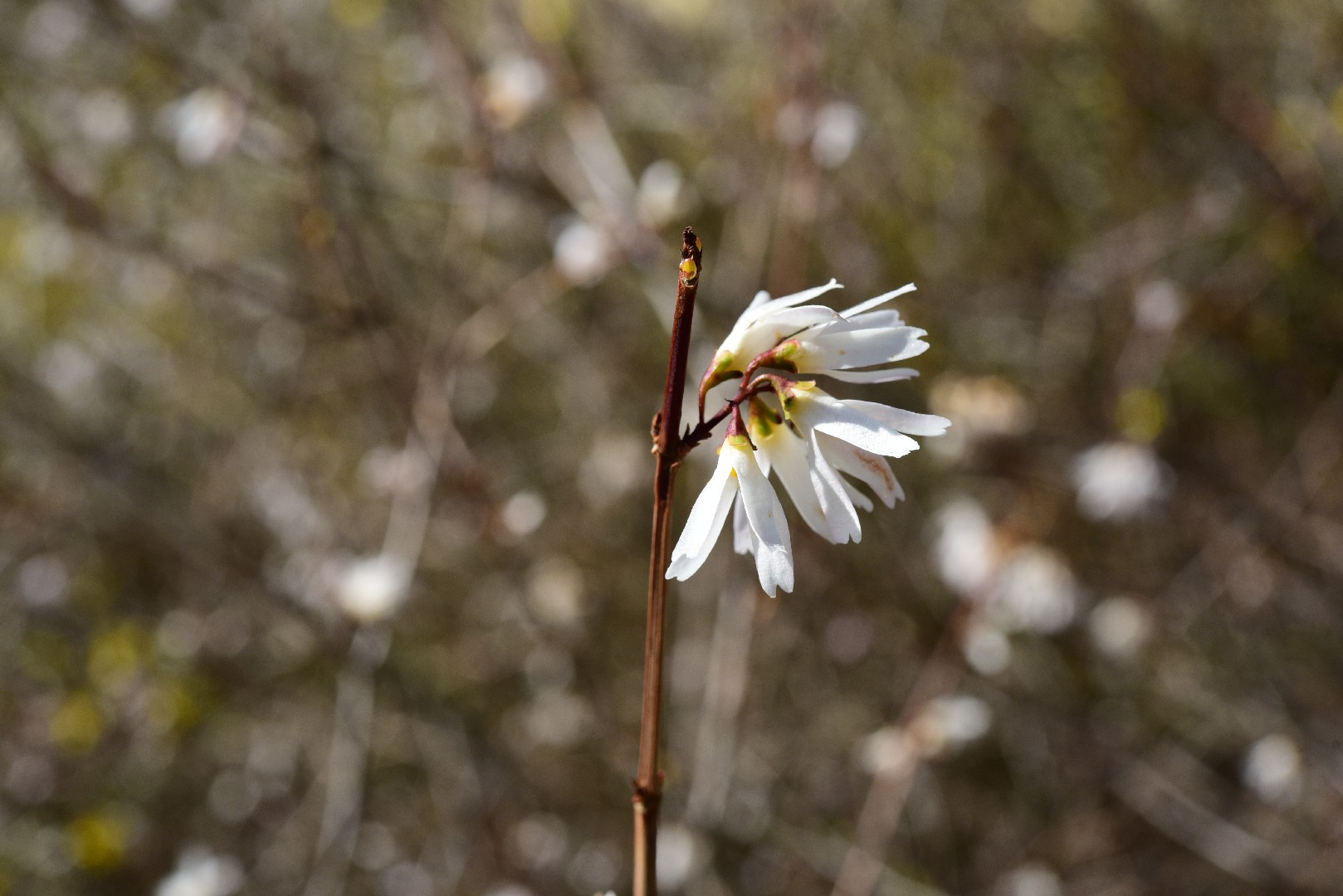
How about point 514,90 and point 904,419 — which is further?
point 514,90

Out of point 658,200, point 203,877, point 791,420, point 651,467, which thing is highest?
point 658,200

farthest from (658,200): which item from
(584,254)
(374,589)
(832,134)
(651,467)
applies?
(374,589)

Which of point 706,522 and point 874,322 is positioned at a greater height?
point 874,322

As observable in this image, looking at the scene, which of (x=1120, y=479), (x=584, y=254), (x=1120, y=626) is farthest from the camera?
(x=1120, y=626)

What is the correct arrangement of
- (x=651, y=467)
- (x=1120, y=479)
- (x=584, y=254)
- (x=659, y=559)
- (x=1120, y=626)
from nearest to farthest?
(x=659, y=559) → (x=584, y=254) → (x=1120, y=479) → (x=1120, y=626) → (x=651, y=467)

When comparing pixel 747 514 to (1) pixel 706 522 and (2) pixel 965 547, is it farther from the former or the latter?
(2) pixel 965 547

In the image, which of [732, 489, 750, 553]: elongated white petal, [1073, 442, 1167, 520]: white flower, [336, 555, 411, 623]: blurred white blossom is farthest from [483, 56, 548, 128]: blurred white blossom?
[732, 489, 750, 553]: elongated white petal

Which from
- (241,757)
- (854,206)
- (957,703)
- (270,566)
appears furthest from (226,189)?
(957,703)
